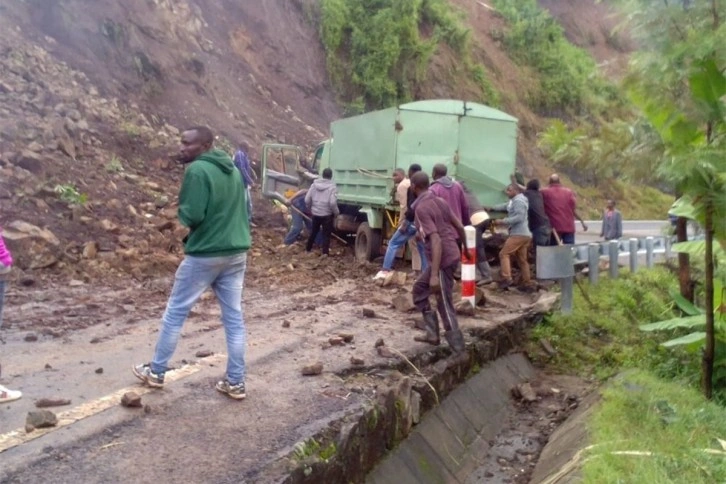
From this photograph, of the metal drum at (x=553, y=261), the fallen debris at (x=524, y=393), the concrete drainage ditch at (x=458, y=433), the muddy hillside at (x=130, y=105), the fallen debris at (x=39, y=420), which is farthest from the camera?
the muddy hillside at (x=130, y=105)

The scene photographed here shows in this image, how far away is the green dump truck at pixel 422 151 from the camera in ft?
42.7

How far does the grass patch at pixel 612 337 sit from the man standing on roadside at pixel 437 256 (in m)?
2.59

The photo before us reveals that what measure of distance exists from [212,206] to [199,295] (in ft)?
2.17

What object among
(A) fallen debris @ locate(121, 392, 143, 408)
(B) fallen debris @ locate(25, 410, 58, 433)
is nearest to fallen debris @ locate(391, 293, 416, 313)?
(A) fallen debris @ locate(121, 392, 143, 408)

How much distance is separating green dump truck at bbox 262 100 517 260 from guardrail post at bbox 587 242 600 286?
206cm

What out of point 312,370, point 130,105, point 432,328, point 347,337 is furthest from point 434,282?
point 130,105

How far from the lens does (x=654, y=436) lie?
18.8 ft

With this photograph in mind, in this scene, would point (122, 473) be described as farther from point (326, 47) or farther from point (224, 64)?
point (326, 47)

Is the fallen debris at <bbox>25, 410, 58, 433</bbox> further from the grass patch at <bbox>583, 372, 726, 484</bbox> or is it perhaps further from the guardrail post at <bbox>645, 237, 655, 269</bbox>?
the guardrail post at <bbox>645, 237, 655, 269</bbox>

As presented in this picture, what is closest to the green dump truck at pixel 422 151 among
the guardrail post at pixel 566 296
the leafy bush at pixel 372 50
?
the guardrail post at pixel 566 296

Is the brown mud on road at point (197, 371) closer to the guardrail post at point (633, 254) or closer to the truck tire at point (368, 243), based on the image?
the truck tire at point (368, 243)

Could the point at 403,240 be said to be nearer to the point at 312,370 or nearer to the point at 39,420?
the point at 312,370

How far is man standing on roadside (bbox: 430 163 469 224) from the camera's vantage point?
843 cm

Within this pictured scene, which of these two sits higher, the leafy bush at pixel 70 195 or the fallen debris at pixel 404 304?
the leafy bush at pixel 70 195
